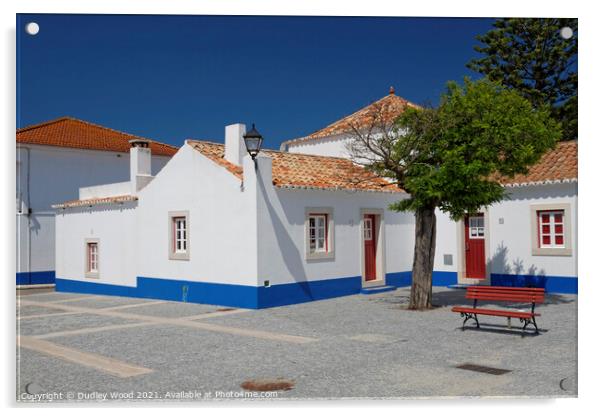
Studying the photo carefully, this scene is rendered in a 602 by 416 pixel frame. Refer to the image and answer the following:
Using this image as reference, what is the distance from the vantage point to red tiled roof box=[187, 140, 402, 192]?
14203 millimetres

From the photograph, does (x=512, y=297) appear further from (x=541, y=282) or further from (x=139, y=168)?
(x=139, y=168)

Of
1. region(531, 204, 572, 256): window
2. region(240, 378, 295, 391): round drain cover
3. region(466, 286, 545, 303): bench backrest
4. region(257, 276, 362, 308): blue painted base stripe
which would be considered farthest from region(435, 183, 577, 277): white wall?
region(240, 378, 295, 391): round drain cover

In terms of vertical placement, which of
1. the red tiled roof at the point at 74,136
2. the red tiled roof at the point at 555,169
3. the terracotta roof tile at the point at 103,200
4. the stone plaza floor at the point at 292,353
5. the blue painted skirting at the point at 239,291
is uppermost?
the red tiled roof at the point at 74,136

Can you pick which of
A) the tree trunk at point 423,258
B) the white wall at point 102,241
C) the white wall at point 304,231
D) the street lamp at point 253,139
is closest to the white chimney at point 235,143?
the white wall at point 304,231

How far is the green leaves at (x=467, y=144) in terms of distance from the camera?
36.5 ft

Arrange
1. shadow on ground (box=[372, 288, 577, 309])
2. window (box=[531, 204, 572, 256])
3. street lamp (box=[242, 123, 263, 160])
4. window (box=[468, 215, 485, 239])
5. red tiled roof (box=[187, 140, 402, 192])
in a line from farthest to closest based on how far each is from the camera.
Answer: window (box=[468, 215, 485, 239]) < window (box=[531, 204, 572, 256]) < red tiled roof (box=[187, 140, 402, 192]) < shadow on ground (box=[372, 288, 577, 309]) < street lamp (box=[242, 123, 263, 160])

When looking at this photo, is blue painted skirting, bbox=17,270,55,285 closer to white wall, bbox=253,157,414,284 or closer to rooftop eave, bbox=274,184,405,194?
white wall, bbox=253,157,414,284

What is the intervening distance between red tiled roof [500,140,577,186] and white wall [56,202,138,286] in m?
9.60

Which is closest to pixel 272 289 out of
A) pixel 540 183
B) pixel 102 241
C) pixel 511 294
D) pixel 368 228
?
pixel 368 228

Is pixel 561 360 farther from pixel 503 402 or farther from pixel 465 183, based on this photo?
pixel 465 183

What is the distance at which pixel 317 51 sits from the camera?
870 cm

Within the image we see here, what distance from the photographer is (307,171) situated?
51.1 ft

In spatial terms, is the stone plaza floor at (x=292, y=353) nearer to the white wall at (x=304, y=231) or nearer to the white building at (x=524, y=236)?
the white wall at (x=304, y=231)

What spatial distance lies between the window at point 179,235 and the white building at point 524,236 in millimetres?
4415
